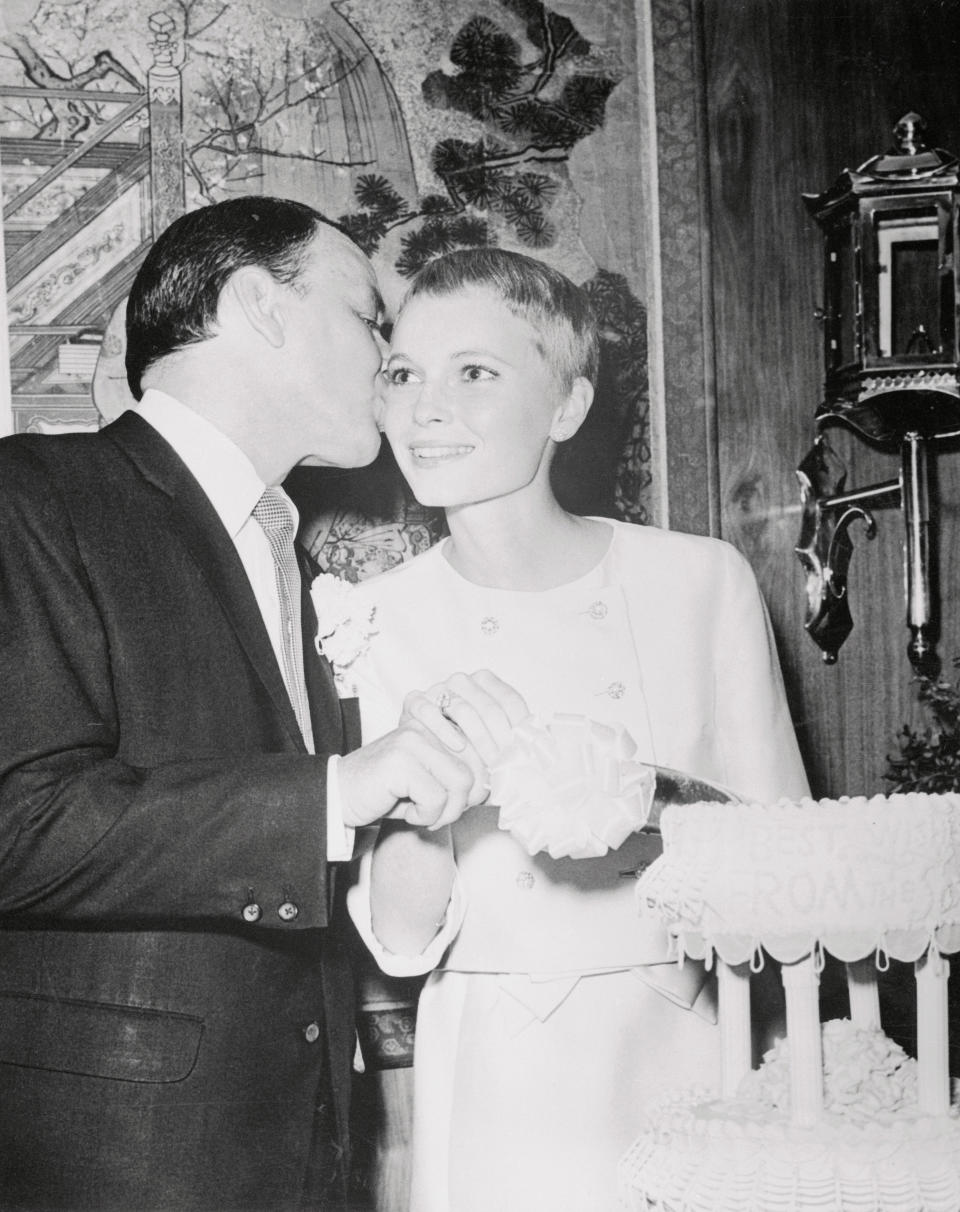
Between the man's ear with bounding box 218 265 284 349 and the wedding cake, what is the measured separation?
30.5 inches

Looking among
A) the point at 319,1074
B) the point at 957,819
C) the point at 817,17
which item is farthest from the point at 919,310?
the point at 319,1074

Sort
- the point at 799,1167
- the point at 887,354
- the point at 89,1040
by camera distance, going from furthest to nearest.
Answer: the point at 887,354 → the point at 89,1040 → the point at 799,1167

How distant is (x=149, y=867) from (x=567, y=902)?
461mm

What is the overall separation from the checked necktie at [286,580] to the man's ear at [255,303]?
0.57ft

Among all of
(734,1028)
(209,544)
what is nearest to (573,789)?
(734,1028)

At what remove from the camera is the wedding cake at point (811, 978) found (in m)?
0.89

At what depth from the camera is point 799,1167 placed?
889 millimetres

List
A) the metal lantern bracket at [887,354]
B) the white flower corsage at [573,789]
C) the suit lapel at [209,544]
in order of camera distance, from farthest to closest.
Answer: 1. the metal lantern bracket at [887,354]
2. the suit lapel at [209,544]
3. the white flower corsage at [573,789]

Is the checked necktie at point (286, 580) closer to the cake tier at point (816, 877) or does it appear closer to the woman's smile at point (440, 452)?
the woman's smile at point (440, 452)

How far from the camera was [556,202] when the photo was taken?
6.26 feet

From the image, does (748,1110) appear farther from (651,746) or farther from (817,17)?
(817,17)

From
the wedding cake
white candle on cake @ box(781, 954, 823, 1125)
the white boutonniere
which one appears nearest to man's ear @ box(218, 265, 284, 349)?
the white boutonniere

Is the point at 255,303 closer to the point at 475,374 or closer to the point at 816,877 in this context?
the point at 475,374

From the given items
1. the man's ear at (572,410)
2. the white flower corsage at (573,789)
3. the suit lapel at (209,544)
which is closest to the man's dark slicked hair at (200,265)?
the suit lapel at (209,544)
